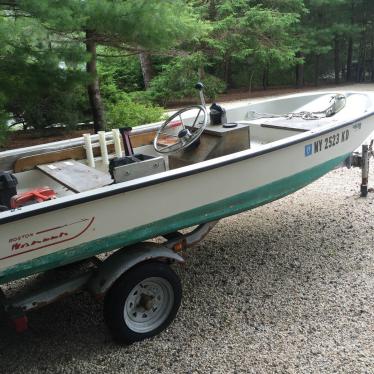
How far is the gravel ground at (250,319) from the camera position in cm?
241

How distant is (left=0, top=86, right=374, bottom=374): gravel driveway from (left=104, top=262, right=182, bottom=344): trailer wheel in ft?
0.29

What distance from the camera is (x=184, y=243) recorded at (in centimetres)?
299

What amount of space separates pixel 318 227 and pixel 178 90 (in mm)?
10670

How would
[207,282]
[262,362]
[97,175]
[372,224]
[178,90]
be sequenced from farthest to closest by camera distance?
1. [178,90]
2. [372,224]
3. [207,282]
4. [97,175]
5. [262,362]

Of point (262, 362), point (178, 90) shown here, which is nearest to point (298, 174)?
point (262, 362)

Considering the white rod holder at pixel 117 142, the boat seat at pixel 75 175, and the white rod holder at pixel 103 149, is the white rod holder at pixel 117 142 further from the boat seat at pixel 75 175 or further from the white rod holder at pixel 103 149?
the boat seat at pixel 75 175

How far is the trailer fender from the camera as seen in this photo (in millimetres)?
2469

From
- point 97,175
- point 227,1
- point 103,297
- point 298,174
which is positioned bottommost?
point 103,297

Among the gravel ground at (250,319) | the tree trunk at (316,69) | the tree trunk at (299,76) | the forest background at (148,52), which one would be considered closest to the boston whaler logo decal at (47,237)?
the gravel ground at (250,319)

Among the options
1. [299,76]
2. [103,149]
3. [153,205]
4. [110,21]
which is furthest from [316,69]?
[153,205]

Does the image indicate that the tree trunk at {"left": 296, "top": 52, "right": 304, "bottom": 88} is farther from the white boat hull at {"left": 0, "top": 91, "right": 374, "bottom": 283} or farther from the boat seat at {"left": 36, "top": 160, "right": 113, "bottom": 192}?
the boat seat at {"left": 36, "top": 160, "right": 113, "bottom": 192}

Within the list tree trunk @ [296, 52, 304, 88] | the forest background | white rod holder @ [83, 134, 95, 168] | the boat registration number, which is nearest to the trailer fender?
white rod holder @ [83, 134, 95, 168]

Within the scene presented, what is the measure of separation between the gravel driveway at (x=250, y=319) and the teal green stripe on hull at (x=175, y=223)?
0.62 m

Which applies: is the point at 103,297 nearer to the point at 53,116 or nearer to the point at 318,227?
the point at 318,227
